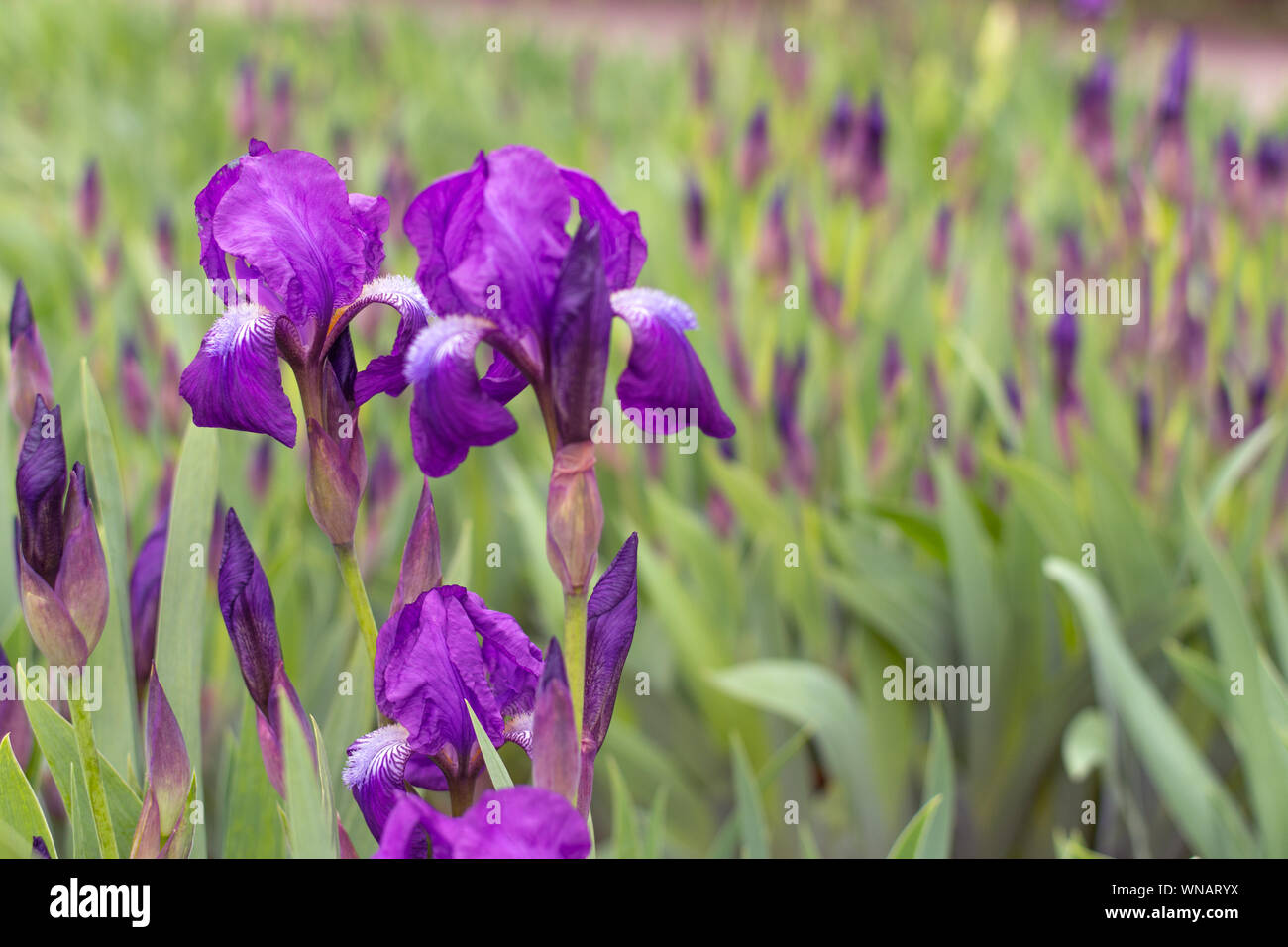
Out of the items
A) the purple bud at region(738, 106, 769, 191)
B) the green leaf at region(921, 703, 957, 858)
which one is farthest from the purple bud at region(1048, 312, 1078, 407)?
the purple bud at region(738, 106, 769, 191)

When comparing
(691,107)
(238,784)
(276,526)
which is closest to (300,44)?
(691,107)

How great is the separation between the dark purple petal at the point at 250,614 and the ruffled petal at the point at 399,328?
0.10m

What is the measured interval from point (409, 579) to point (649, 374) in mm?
161

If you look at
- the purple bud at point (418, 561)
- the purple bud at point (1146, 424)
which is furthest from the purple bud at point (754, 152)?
the purple bud at point (418, 561)

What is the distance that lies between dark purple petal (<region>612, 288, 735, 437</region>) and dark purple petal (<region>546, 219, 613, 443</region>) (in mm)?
27

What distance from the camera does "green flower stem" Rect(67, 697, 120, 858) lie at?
57cm

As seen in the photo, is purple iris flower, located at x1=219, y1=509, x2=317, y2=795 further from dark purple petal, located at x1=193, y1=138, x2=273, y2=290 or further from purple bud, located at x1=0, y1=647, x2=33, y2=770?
purple bud, located at x1=0, y1=647, x2=33, y2=770

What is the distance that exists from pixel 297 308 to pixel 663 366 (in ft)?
0.60

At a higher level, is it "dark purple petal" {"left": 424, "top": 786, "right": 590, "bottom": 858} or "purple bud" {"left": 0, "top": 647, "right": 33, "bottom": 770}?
"purple bud" {"left": 0, "top": 647, "right": 33, "bottom": 770}

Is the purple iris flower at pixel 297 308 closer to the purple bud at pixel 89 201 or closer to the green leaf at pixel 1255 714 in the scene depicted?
the green leaf at pixel 1255 714

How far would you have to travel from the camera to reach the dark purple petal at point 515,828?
0.45m

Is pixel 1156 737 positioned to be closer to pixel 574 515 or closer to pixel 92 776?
pixel 574 515

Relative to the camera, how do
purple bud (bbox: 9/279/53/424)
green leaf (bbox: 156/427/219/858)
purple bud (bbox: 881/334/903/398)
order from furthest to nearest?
1. purple bud (bbox: 881/334/903/398)
2. purple bud (bbox: 9/279/53/424)
3. green leaf (bbox: 156/427/219/858)
